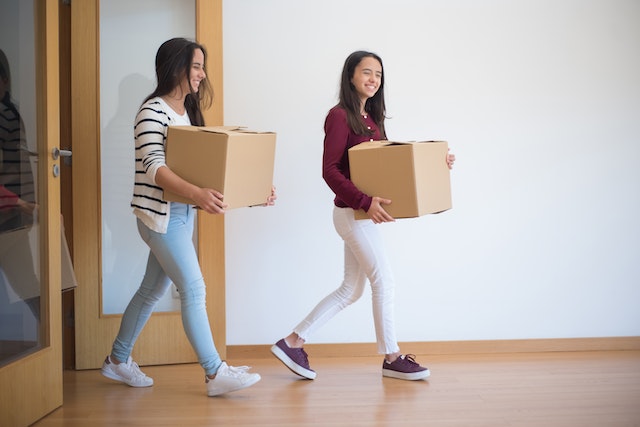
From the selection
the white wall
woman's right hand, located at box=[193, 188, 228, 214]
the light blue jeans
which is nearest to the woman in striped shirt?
the light blue jeans

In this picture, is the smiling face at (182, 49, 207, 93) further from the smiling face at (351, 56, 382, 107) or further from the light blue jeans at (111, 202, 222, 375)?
the smiling face at (351, 56, 382, 107)

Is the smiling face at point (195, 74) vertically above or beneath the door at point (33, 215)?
above

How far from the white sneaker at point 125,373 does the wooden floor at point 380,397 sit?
46 mm

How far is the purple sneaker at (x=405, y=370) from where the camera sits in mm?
2949

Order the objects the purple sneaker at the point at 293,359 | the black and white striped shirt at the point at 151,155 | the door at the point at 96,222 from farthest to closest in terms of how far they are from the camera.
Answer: the door at the point at 96,222 < the purple sneaker at the point at 293,359 < the black and white striped shirt at the point at 151,155

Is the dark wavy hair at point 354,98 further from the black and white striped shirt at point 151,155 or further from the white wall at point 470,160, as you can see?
the black and white striped shirt at point 151,155

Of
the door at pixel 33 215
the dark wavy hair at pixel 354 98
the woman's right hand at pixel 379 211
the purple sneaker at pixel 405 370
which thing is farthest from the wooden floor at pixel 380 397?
the dark wavy hair at pixel 354 98

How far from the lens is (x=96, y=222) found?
10.5ft

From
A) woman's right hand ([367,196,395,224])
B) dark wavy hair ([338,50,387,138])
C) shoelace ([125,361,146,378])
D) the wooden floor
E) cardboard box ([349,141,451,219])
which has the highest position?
dark wavy hair ([338,50,387,138])

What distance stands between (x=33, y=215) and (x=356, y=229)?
111cm

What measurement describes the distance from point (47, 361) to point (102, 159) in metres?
0.98

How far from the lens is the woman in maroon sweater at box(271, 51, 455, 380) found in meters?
2.88

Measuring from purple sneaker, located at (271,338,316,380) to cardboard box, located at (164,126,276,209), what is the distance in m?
0.66

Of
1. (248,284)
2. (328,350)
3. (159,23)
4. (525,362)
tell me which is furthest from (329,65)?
(525,362)
